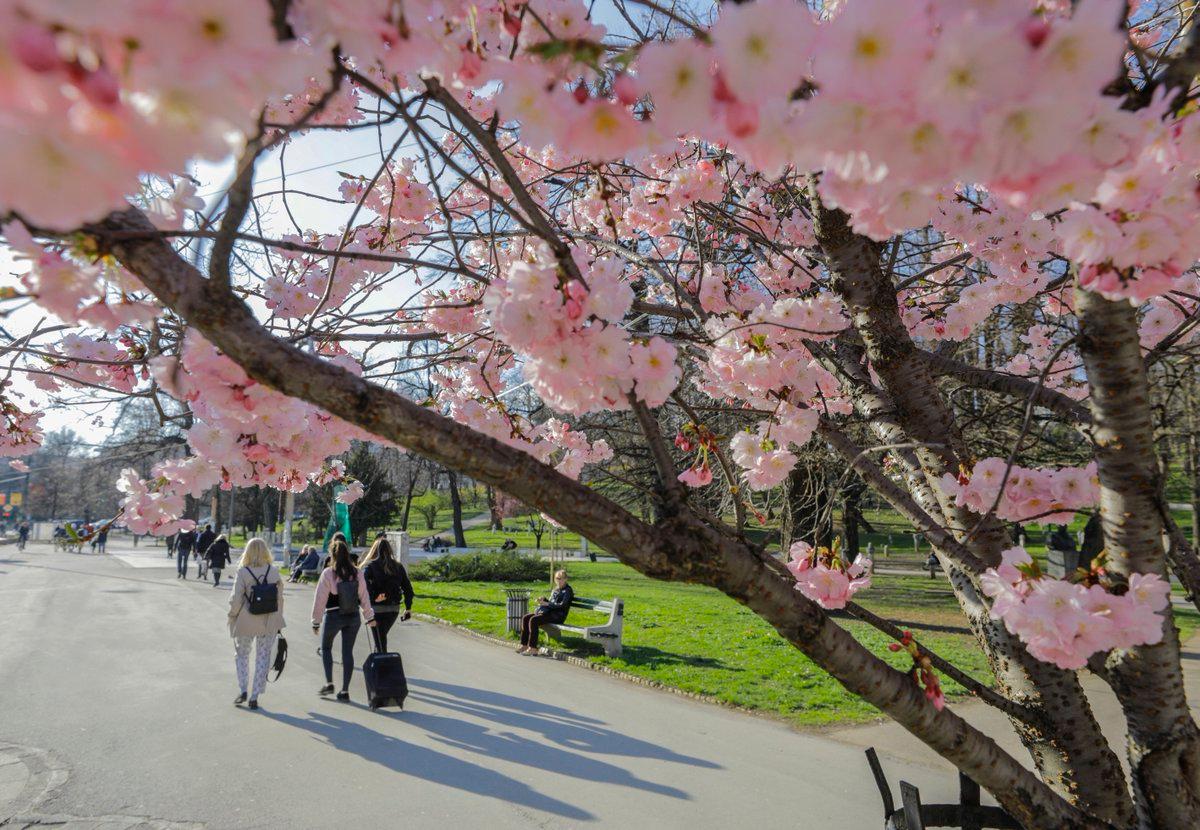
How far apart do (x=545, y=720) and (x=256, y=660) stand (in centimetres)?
277

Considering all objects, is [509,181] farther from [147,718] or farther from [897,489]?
[147,718]

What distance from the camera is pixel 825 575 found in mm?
2977

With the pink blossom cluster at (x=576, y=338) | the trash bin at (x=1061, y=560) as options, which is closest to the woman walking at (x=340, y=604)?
the pink blossom cluster at (x=576, y=338)

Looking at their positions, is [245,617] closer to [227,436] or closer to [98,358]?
[98,358]

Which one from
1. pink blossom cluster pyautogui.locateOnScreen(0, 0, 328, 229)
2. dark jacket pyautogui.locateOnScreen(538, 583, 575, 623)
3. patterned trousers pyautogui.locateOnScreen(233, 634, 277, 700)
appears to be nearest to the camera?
pink blossom cluster pyautogui.locateOnScreen(0, 0, 328, 229)

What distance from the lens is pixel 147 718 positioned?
6.12 meters

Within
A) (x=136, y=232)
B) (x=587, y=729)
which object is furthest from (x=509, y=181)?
(x=587, y=729)

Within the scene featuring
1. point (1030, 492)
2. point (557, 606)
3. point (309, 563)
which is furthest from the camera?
point (309, 563)

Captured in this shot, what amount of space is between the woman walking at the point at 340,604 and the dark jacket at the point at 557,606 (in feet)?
9.92

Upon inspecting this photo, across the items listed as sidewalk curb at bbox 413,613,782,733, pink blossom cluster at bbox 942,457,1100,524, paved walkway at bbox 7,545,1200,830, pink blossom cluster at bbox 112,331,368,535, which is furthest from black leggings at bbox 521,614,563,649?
pink blossom cluster at bbox 942,457,1100,524

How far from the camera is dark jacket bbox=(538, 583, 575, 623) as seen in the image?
31.6 ft

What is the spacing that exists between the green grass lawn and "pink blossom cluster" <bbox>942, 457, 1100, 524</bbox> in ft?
15.7

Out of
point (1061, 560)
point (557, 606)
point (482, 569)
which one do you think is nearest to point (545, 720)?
point (557, 606)

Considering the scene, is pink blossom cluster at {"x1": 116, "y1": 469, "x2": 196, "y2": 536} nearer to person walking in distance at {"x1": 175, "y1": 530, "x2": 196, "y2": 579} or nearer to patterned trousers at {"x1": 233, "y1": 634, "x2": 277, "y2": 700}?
patterned trousers at {"x1": 233, "y1": 634, "x2": 277, "y2": 700}
